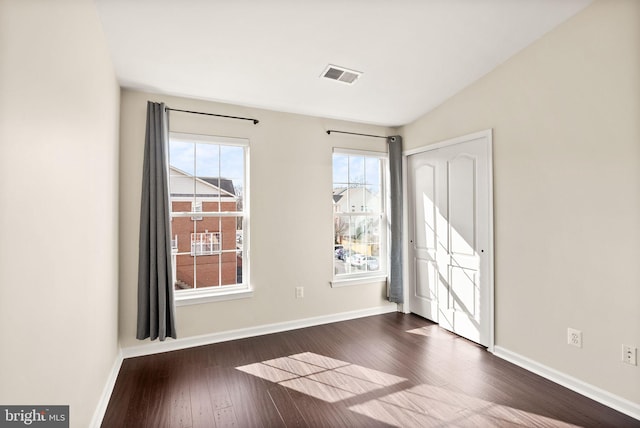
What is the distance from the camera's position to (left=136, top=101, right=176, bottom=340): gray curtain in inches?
108

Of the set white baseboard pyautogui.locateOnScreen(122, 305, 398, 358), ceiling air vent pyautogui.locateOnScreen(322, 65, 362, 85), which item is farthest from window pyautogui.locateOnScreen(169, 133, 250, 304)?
ceiling air vent pyautogui.locateOnScreen(322, 65, 362, 85)

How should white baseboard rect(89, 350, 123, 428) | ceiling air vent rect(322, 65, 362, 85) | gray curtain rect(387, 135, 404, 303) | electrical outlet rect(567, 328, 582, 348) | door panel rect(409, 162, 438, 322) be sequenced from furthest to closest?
gray curtain rect(387, 135, 404, 303)
door panel rect(409, 162, 438, 322)
ceiling air vent rect(322, 65, 362, 85)
electrical outlet rect(567, 328, 582, 348)
white baseboard rect(89, 350, 123, 428)

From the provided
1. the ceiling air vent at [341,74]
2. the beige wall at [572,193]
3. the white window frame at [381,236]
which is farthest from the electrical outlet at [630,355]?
the ceiling air vent at [341,74]

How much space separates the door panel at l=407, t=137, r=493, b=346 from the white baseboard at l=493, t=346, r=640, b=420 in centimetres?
24

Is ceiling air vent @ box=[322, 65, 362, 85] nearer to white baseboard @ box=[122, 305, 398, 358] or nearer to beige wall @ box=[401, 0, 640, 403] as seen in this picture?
beige wall @ box=[401, 0, 640, 403]

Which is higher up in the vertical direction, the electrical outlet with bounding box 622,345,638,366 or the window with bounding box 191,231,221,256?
the window with bounding box 191,231,221,256

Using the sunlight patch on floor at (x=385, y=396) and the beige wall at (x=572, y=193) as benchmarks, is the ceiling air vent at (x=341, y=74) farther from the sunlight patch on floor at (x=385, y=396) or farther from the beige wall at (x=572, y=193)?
the sunlight patch on floor at (x=385, y=396)

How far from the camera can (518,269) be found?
2.73 metres

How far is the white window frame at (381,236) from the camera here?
380 centimetres

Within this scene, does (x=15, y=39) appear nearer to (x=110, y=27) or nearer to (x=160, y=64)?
(x=110, y=27)

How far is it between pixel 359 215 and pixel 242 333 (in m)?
1.98

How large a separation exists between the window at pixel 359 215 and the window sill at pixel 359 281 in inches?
1.6

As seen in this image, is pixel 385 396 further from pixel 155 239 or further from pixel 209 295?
pixel 155 239

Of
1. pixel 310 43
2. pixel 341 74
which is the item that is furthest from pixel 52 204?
pixel 341 74
